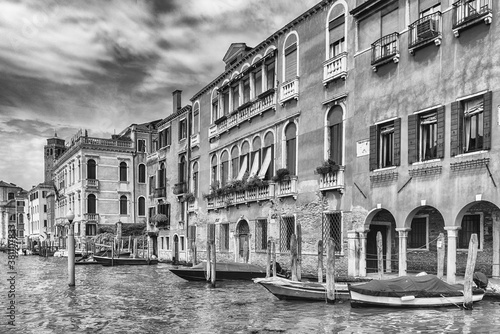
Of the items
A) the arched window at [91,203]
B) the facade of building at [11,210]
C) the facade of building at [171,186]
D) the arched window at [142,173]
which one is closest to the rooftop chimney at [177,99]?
the facade of building at [171,186]

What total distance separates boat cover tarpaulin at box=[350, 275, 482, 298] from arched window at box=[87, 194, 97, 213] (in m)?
35.6

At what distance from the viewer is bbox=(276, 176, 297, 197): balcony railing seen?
18.5m

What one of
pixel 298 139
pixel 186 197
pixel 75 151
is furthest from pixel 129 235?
pixel 298 139

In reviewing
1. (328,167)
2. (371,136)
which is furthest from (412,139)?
(328,167)

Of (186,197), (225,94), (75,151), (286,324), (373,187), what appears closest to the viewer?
(286,324)

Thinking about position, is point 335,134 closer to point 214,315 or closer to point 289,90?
point 289,90

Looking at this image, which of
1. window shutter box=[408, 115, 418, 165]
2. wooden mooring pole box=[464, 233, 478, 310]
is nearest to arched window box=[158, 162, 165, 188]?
window shutter box=[408, 115, 418, 165]

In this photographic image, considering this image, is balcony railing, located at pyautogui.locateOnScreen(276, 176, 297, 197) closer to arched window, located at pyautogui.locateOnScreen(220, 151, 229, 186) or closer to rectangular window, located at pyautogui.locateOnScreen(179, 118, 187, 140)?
arched window, located at pyautogui.locateOnScreen(220, 151, 229, 186)

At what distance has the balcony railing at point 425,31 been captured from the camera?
508 inches

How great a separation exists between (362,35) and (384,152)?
3724mm

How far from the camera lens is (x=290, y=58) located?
1944cm

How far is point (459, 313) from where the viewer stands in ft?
35.4

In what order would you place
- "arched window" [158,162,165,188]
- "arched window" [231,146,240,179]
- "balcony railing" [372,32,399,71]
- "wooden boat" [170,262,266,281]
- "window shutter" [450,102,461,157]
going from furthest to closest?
"arched window" [158,162,165,188] < "arched window" [231,146,240,179] < "wooden boat" [170,262,266,281] < "balcony railing" [372,32,399,71] < "window shutter" [450,102,461,157]

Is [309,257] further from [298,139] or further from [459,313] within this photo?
[459,313]
